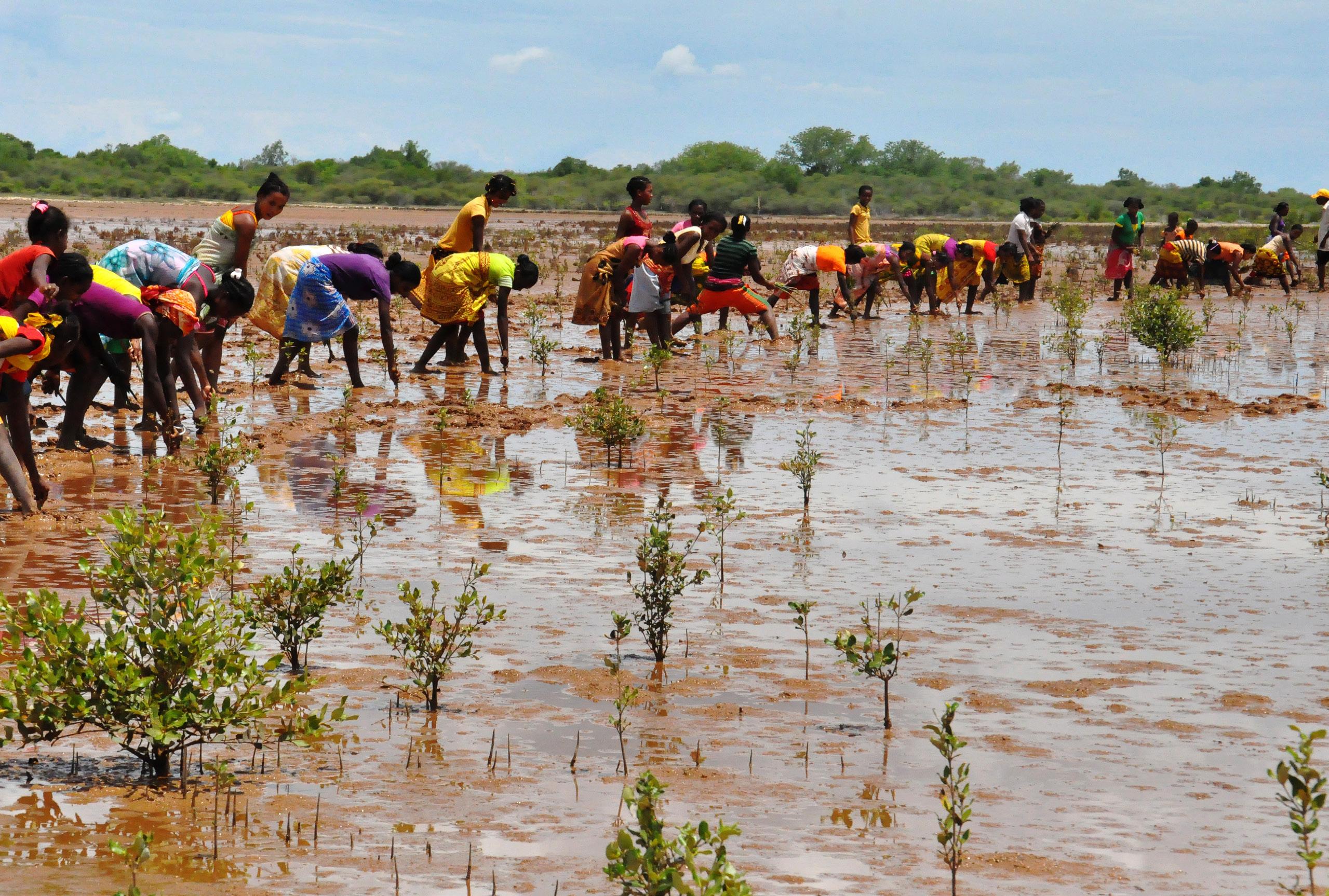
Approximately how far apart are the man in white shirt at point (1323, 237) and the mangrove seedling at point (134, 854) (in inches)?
881

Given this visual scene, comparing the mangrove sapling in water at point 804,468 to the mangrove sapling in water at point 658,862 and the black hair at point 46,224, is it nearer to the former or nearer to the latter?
the black hair at point 46,224

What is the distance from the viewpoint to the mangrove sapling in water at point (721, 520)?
23.1 ft

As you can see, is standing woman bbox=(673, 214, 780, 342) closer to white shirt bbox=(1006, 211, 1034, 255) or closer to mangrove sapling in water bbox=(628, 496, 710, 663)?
white shirt bbox=(1006, 211, 1034, 255)

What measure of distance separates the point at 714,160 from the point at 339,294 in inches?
3486

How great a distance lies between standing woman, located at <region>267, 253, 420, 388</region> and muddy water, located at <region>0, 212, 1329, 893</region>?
0.47m

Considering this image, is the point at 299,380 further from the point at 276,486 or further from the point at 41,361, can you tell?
the point at 41,361

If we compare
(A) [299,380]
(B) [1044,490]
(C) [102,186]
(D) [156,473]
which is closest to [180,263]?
(D) [156,473]

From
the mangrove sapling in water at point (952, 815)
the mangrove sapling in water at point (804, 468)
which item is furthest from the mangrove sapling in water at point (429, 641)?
the mangrove sapling in water at point (804, 468)

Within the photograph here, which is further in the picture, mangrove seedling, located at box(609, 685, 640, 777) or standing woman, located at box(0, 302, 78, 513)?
standing woman, located at box(0, 302, 78, 513)

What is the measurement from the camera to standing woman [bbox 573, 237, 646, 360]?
14.1 meters

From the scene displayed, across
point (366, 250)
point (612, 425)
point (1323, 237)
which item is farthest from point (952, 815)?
point (1323, 237)

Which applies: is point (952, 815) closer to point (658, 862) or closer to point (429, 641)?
point (658, 862)

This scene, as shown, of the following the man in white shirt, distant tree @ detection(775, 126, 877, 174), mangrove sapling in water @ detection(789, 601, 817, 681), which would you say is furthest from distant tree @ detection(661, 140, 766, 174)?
mangrove sapling in water @ detection(789, 601, 817, 681)

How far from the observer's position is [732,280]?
1574cm
